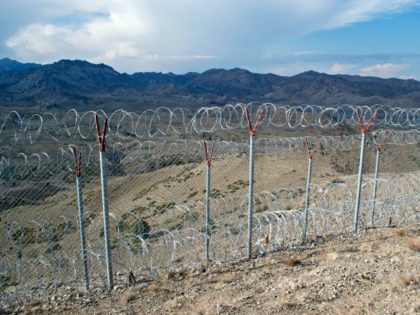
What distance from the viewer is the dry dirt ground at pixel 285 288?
734 centimetres

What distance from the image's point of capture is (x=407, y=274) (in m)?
7.79

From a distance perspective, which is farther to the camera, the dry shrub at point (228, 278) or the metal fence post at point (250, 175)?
the metal fence post at point (250, 175)

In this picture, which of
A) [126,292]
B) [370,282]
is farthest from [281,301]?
[126,292]

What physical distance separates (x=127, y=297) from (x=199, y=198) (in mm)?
17862

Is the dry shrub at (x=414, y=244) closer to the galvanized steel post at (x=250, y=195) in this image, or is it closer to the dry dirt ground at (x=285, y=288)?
the dry dirt ground at (x=285, y=288)

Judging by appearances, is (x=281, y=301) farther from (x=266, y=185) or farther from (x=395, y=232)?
(x=266, y=185)

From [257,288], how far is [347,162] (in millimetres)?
29142

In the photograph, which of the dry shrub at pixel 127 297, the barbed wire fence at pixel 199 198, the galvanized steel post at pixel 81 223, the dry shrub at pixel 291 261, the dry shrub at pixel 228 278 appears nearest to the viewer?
the dry shrub at pixel 127 297

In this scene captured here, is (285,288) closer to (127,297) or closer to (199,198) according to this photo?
(127,297)

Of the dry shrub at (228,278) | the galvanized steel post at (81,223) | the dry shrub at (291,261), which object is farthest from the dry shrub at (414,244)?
the galvanized steel post at (81,223)

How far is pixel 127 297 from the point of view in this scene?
863 centimetres

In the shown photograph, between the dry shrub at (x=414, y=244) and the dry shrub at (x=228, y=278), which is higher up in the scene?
the dry shrub at (x=414, y=244)

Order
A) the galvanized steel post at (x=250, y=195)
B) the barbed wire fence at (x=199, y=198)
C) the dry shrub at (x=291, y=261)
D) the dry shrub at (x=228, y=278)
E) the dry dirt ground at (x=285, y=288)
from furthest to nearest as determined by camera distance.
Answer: the barbed wire fence at (x=199, y=198)
the galvanized steel post at (x=250, y=195)
the dry shrub at (x=291, y=261)
the dry shrub at (x=228, y=278)
the dry dirt ground at (x=285, y=288)

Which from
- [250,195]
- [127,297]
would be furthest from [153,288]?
[250,195]
